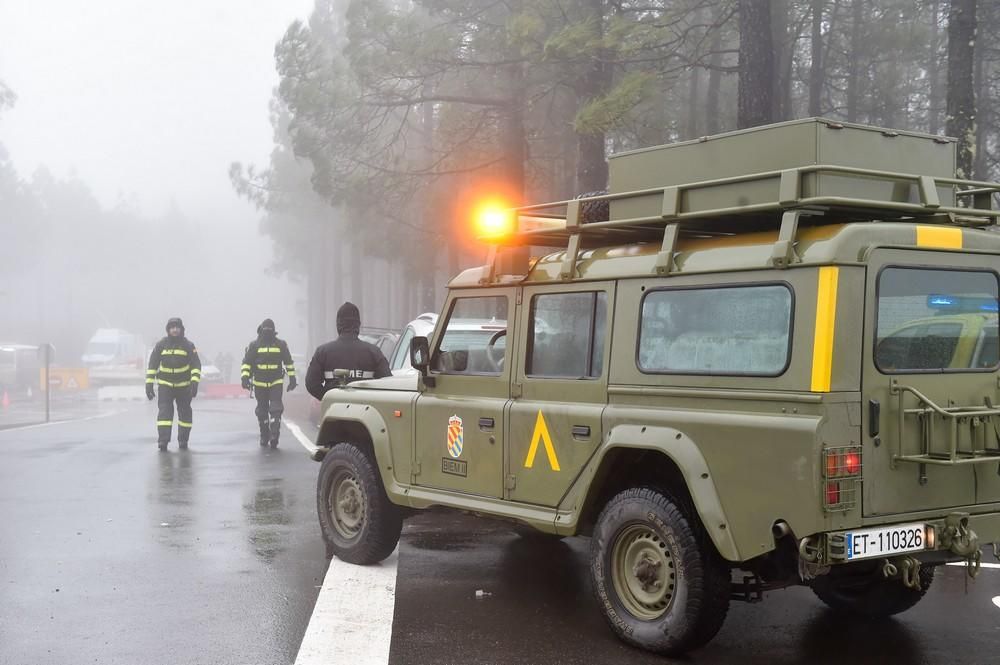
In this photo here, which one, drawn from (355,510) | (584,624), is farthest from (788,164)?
(355,510)

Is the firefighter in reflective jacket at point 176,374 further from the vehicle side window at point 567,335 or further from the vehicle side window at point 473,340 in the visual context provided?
the vehicle side window at point 567,335

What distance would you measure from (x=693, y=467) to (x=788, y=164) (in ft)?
5.22

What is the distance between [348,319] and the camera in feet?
37.3

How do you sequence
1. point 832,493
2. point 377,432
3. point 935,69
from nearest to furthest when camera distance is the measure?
point 832,493
point 377,432
point 935,69

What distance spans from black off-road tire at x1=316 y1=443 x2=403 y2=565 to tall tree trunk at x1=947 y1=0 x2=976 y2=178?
319 inches

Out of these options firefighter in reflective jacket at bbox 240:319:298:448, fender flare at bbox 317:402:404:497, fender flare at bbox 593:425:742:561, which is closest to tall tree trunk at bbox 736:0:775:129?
firefighter in reflective jacket at bbox 240:319:298:448

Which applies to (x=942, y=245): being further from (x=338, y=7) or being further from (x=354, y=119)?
(x=338, y=7)

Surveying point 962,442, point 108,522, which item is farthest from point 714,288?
point 108,522

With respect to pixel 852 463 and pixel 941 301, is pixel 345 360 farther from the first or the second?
pixel 852 463

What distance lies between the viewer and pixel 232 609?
7.02 m

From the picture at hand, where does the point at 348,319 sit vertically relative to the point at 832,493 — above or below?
above

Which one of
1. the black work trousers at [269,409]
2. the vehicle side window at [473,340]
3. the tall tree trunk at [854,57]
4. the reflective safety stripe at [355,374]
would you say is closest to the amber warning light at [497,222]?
the vehicle side window at [473,340]

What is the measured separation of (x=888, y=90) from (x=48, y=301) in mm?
94631

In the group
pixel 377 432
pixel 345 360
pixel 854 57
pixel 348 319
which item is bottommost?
pixel 377 432
